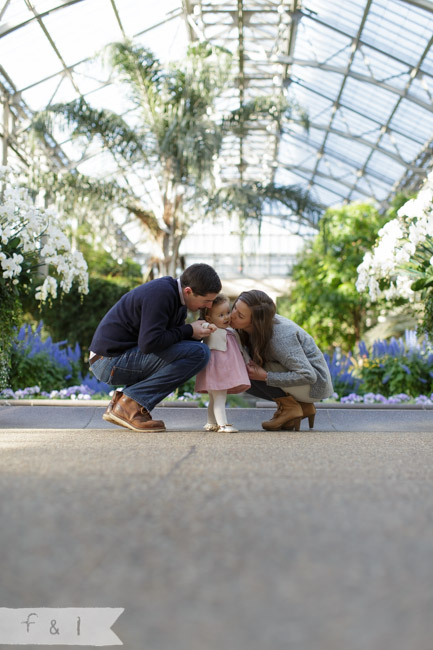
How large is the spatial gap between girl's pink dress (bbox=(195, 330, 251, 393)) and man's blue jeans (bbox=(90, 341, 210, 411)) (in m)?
0.06

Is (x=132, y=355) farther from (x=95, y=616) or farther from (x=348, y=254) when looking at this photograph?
(x=348, y=254)

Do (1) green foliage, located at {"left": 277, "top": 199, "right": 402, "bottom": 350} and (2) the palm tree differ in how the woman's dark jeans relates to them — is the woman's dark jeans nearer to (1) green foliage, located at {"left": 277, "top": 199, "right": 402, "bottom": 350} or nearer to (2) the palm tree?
(2) the palm tree

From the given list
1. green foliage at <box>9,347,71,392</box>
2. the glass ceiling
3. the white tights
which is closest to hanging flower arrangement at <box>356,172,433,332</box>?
the white tights

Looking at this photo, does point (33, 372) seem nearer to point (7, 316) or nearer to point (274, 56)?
point (7, 316)

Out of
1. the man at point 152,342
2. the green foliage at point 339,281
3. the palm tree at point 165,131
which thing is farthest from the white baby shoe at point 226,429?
the green foliage at point 339,281

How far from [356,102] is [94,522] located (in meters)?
18.9

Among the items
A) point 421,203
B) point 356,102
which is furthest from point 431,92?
point 421,203

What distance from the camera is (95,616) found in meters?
0.88

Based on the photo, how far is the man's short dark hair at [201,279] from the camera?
3176 millimetres

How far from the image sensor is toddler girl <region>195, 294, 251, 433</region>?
3.29m

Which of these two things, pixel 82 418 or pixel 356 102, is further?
pixel 356 102

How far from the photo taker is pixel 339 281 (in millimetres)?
16516

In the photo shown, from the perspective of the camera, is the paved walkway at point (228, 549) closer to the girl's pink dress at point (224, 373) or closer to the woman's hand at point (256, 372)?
the girl's pink dress at point (224, 373)

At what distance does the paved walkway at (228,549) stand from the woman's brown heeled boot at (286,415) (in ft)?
5.49
